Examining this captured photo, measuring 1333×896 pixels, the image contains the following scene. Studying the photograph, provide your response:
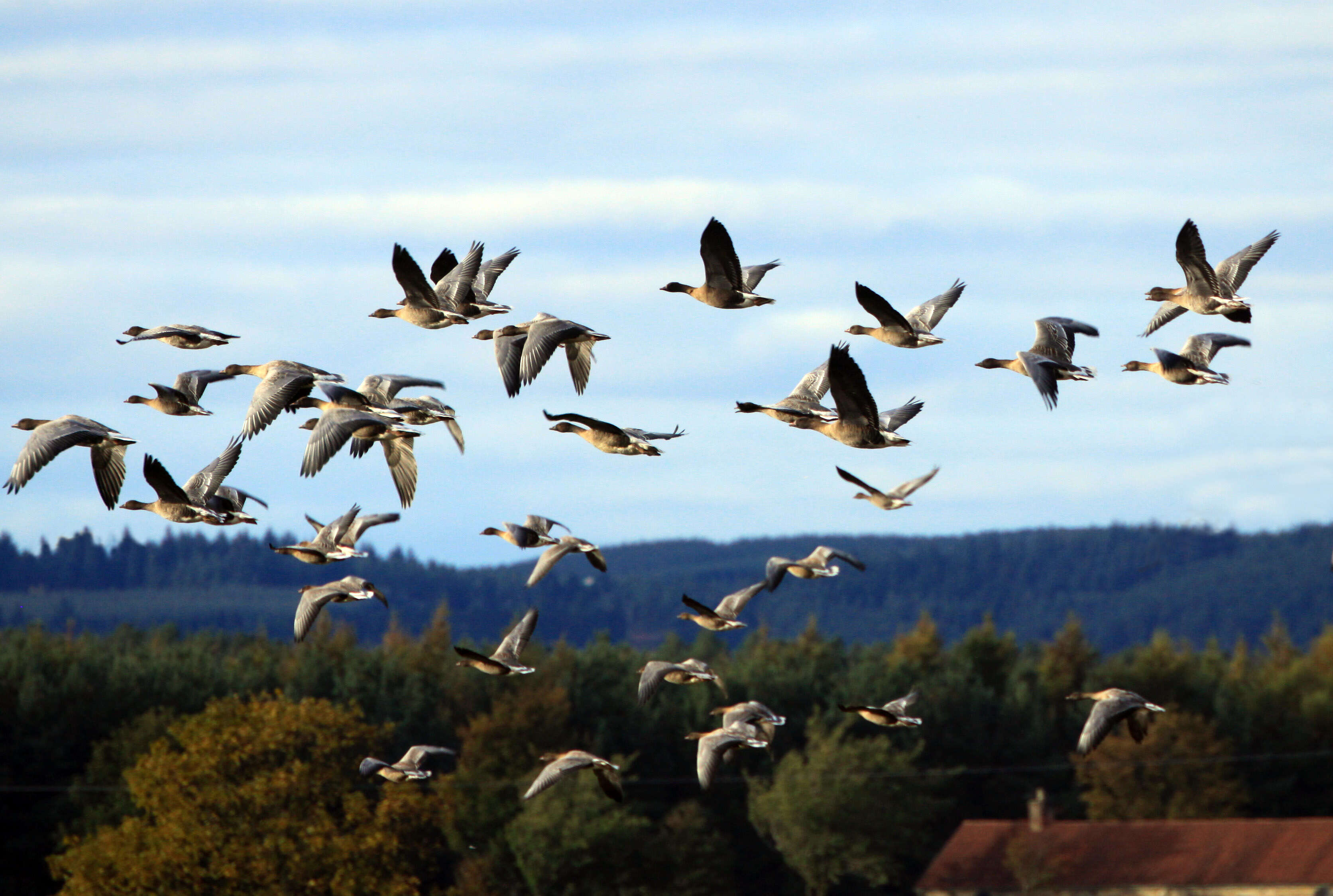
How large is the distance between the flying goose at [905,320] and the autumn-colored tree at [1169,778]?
8299 cm

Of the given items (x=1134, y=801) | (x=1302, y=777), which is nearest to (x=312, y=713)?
(x=1134, y=801)

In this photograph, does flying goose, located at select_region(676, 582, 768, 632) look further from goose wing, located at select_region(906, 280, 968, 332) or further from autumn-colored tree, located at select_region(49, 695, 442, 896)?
autumn-colored tree, located at select_region(49, 695, 442, 896)

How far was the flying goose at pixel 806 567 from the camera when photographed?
2289 centimetres

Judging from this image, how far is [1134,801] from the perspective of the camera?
105312 millimetres

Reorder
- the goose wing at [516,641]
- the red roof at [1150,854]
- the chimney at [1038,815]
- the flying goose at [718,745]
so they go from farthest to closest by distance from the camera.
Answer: the chimney at [1038,815] → the red roof at [1150,854] → the goose wing at [516,641] → the flying goose at [718,745]

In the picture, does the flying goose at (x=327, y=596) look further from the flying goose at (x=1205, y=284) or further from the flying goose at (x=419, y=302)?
the flying goose at (x=1205, y=284)

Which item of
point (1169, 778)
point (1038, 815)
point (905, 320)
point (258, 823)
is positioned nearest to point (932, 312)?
point (905, 320)

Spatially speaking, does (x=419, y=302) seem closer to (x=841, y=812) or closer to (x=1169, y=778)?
(x=841, y=812)

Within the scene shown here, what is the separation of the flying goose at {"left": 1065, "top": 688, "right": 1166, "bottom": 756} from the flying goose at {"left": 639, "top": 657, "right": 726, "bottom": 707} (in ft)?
15.0

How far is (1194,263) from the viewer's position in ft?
80.8

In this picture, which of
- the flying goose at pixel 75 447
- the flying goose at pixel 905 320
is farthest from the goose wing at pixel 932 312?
the flying goose at pixel 75 447

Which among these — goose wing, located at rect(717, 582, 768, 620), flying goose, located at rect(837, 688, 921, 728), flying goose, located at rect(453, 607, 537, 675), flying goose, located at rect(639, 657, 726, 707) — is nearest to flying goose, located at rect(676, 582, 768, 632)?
goose wing, located at rect(717, 582, 768, 620)

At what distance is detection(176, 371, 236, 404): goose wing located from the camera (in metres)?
25.5

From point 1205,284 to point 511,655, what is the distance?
405 inches
